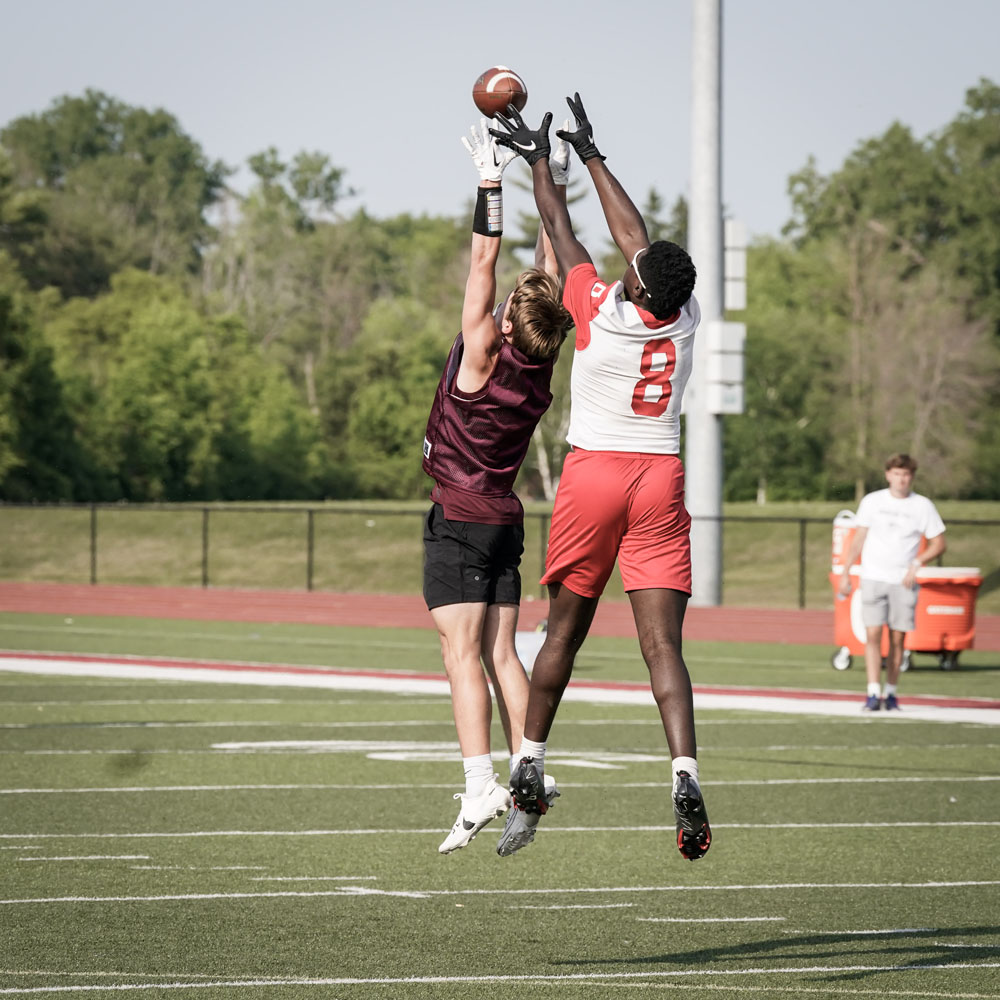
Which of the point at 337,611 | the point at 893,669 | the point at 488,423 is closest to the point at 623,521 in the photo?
the point at 488,423

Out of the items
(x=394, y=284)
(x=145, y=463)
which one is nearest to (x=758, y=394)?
(x=145, y=463)

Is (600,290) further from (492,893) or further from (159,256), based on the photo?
(159,256)

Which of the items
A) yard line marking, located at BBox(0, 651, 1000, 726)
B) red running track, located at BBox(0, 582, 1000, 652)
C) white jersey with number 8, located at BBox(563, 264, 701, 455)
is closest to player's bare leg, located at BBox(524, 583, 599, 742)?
white jersey with number 8, located at BBox(563, 264, 701, 455)

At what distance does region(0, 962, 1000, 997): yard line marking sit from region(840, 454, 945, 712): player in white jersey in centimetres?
881

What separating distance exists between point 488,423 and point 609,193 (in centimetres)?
101

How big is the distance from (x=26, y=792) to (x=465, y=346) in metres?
5.71

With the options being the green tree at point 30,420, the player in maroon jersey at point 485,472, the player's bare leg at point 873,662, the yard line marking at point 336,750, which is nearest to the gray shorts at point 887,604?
the player's bare leg at point 873,662

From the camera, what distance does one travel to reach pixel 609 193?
6766 mm

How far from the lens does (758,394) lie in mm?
70250

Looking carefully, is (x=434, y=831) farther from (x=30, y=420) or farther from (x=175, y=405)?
(x=175, y=405)

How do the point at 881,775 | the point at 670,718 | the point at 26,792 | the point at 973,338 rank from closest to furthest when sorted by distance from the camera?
the point at 670,718, the point at 26,792, the point at 881,775, the point at 973,338

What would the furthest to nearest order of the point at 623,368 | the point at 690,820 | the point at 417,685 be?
the point at 417,685 → the point at 623,368 → the point at 690,820

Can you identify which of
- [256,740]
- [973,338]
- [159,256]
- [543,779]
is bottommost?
[256,740]

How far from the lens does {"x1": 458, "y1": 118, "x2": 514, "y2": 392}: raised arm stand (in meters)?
6.75
